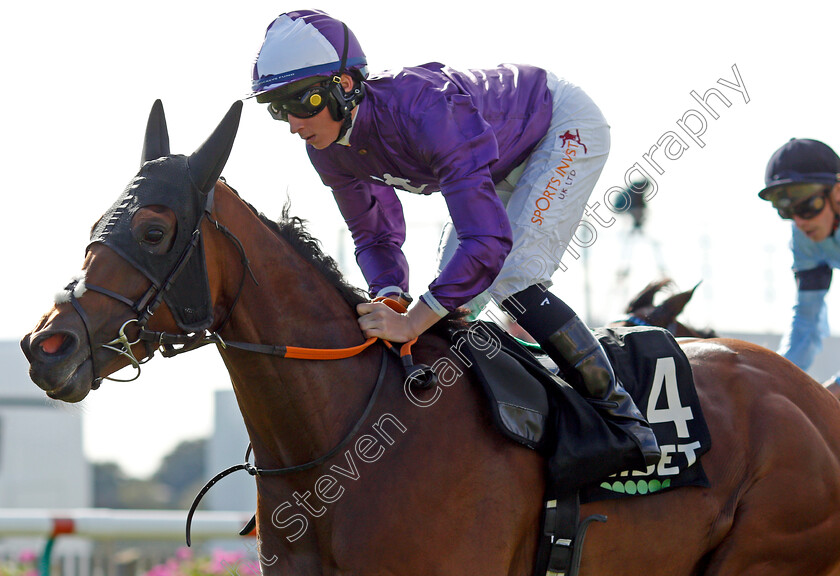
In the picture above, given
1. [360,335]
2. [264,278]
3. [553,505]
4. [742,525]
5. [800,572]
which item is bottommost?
[800,572]

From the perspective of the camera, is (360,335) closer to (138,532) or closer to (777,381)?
(777,381)

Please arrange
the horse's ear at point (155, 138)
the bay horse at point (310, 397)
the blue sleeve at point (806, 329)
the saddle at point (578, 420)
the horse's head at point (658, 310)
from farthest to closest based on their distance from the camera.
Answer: the horse's head at point (658, 310)
the blue sleeve at point (806, 329)
the saddle at point (578, 420)
the horse's ear at point (155, 138)
the bay horse at point (310, 397)

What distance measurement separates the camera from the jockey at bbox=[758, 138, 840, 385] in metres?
5.14

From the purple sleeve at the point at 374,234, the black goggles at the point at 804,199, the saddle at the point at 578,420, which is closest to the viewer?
the saddle at the point at 578,420

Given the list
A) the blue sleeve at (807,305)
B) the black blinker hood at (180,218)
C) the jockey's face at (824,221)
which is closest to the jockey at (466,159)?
the black blinker hood at (180,218)

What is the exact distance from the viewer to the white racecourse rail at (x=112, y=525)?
20.9 feet

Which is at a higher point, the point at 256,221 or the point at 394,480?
the point at 256,221

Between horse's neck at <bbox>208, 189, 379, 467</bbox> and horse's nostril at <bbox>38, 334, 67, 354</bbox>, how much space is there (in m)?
A: 0.54

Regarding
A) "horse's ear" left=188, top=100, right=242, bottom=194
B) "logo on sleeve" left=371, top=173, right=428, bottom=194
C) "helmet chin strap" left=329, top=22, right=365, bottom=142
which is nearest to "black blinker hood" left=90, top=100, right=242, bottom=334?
"horse's ear" left=188, top=100, right=242, bottom=194

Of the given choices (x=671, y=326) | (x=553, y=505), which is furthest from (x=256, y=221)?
(x=671, y=326)

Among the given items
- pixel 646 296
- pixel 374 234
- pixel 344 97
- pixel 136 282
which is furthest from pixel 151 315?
pixel 646 296

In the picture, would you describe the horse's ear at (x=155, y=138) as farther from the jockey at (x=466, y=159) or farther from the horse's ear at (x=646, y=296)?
the horse's ear at (x=646, y=296)

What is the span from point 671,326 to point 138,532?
4018 mm

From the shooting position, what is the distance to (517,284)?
3.49m
